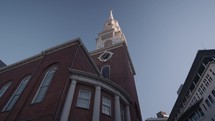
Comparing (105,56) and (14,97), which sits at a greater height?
(105,56)

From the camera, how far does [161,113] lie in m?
61.7

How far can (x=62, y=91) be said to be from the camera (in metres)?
13.7

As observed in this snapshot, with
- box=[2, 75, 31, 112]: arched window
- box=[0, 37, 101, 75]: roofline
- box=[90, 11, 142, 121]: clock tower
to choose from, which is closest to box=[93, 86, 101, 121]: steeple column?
box=[90, 11, 142, 121]: clock tower

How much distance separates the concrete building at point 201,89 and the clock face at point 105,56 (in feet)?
44.0

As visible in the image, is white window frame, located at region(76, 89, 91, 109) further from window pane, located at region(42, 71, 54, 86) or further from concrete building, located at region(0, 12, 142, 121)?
window pane, located at region(42, 71, 54, 86)

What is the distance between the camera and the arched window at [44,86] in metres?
14.8

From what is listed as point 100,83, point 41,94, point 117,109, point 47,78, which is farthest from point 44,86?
point 117,109

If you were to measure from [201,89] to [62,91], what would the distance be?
20.9 m

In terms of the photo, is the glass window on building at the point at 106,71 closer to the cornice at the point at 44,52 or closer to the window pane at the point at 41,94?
the cornice at the point at 44,52

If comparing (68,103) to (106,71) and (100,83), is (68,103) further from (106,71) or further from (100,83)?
(106,71)

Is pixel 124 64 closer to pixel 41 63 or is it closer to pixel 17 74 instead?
pixel 41 63

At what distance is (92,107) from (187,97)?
21649mm

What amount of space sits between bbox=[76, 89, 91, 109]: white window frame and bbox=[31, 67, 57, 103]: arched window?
318 centimetres

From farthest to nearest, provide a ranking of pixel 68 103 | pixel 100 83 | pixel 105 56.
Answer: pixel 105 56 → pixel 100 83 → pixel 68 103
